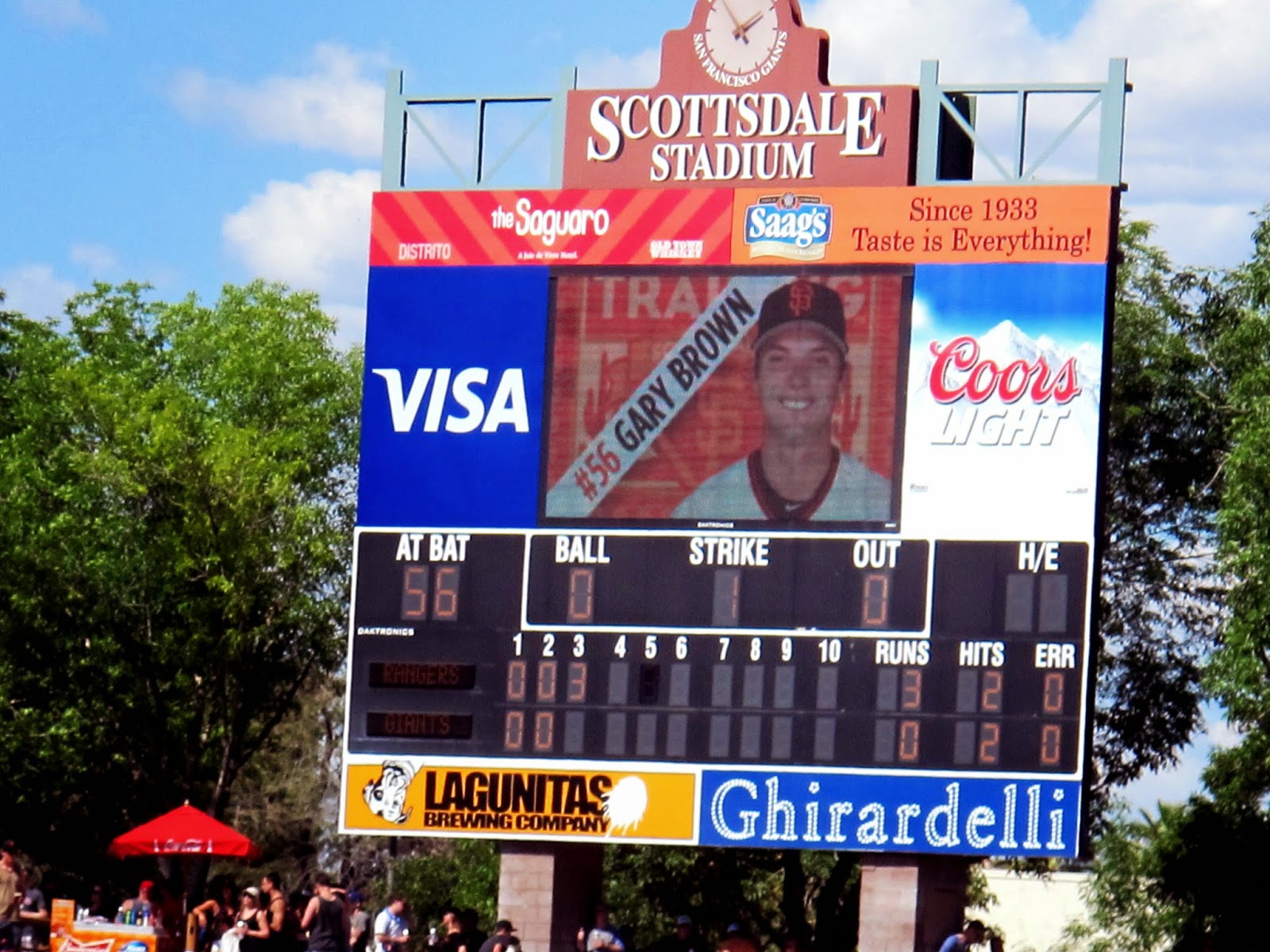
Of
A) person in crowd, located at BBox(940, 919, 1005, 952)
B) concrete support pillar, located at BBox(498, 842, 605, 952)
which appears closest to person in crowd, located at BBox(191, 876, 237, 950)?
concrete support pillar, located at BBox(498, 842, 605, 952)

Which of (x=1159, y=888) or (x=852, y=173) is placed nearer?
(x=852, y=173)

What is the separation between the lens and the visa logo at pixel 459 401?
30453mm

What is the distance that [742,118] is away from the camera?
3092 cm

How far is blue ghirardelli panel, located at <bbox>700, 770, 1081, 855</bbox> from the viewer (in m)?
28.2

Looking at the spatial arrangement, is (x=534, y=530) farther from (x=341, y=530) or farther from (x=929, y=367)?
(x=341, y=530)

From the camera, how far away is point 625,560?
29531 millimetres

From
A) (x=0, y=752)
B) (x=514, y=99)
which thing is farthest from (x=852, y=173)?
(x=0, y=752)

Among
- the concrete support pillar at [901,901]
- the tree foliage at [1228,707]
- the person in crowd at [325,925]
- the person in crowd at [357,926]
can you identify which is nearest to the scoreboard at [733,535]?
the concrete support pillar at [901,901]

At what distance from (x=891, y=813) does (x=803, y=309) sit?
597 cm

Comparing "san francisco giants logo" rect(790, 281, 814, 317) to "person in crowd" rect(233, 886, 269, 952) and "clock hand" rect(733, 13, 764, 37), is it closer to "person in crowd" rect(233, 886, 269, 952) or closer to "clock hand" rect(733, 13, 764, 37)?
"clock hand" rect(733, 13, 764, 37)

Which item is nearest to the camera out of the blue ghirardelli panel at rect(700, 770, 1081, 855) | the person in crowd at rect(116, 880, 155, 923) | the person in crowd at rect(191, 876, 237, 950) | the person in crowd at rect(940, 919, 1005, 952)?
the person in crowd at rect(940, 919, 1005, 952)

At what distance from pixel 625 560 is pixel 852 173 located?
5.51m

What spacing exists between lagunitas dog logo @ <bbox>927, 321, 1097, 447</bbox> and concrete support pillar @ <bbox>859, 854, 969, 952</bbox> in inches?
196

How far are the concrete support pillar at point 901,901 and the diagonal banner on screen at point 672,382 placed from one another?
5463 mm
